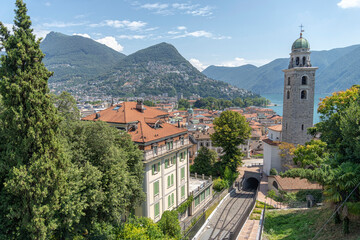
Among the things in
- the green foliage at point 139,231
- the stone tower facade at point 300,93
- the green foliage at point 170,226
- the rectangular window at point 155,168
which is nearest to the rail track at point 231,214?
the green foliage at point 170,226

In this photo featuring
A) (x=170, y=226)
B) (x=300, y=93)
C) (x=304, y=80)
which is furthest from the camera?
(x=304, y=80)

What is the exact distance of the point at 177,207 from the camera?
28.3 meters

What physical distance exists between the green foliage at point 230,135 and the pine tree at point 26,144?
33.3 m

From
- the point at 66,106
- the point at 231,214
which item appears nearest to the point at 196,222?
the point at 231,214

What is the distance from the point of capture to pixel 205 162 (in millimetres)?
43312

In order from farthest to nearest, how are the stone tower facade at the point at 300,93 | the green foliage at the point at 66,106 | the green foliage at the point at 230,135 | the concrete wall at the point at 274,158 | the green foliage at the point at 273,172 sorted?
the concrete wall at the point at 274,158 → the green foliage at the point at 230,135 → the green foliage at the point at 273,172 → the stone tower facade at the point at 300,93 → the green foliage at the point at 66,106

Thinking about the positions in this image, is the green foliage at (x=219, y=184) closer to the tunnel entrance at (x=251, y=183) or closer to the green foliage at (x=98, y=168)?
the tunnel entrance at (x=251, y=183)

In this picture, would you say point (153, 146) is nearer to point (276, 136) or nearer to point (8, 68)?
point (8, 68)

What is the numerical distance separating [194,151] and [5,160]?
2044 inches

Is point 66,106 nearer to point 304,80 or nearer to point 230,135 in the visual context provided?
point 230,135

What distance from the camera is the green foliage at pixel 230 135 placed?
140 feet

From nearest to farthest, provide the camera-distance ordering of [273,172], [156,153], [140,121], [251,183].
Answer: [156,153], [140,121], [273,172], [251,183]

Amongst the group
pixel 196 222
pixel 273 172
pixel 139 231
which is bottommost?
pixel 196 222

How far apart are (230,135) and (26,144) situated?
34797 millimetres
